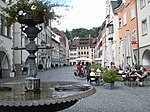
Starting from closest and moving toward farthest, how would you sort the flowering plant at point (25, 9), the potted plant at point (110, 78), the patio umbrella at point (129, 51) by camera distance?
the flowering plant at point (25, 9)
the potted plant at point (110, 78)
the patio umbrella at point (129, 51)

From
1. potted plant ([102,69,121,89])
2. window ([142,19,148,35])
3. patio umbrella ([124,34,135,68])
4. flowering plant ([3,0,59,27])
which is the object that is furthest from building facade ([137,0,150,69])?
flowering plant ([3,0,59,27])

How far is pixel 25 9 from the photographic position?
5.95m

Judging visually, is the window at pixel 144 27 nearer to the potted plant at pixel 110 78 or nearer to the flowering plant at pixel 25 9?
the potted plant at pixel 110 78

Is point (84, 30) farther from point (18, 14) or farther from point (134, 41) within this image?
point (18, 14)

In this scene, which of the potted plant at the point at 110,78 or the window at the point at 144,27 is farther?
the window at the point at 144,27

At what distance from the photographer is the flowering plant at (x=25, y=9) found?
582 cm

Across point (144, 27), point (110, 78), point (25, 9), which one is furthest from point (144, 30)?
point (25, 9)

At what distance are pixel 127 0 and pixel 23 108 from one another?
2961 cm

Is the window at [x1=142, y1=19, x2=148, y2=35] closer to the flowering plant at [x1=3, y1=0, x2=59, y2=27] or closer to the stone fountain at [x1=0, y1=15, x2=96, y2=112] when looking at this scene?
the flowering plant at [x1=3, y1=0, x2=59, y2=27]

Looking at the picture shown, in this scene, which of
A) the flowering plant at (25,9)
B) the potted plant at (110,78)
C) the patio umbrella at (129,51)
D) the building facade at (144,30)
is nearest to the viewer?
the flowering plant at (25,9)

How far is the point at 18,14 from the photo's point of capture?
5977 millimetres

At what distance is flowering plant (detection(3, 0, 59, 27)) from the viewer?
19.1 feet

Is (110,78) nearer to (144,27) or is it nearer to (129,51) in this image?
(129,51)

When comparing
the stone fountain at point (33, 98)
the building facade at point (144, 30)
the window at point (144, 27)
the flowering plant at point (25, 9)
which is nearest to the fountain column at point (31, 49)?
the stone fountain at point (33, 98)
